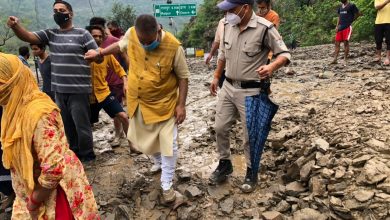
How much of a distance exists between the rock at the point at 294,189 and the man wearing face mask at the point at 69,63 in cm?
238

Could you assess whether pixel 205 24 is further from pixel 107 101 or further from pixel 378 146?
pixel 378 146

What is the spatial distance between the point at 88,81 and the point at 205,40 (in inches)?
1288

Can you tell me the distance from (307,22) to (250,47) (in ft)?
73.5

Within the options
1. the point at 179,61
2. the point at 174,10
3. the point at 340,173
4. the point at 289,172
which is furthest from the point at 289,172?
the point at 174,10

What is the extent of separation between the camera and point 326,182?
119 inches

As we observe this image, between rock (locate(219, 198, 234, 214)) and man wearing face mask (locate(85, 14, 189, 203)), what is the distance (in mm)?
486

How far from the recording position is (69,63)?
3758 mm

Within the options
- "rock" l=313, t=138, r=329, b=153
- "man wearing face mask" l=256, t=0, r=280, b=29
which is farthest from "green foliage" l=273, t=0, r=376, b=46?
"rock" l=313, t=138, r=329, b=153

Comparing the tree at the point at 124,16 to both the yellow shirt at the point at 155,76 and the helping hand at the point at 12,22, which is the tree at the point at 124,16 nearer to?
the helping hand at the point at 12,22

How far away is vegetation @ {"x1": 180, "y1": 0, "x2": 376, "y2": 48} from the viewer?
11.6 metres

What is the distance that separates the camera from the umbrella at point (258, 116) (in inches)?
124

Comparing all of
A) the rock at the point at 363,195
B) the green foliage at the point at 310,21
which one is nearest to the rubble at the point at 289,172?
the rock at the point at 363,195

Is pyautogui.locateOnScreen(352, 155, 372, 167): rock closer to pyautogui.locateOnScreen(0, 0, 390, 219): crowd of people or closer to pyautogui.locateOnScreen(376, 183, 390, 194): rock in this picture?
pyautogui.locateOnScreen(376, 183, 390, 194): rock

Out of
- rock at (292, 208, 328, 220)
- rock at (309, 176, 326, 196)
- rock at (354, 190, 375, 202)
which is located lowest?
rock at (292, 208, 328, 220)
